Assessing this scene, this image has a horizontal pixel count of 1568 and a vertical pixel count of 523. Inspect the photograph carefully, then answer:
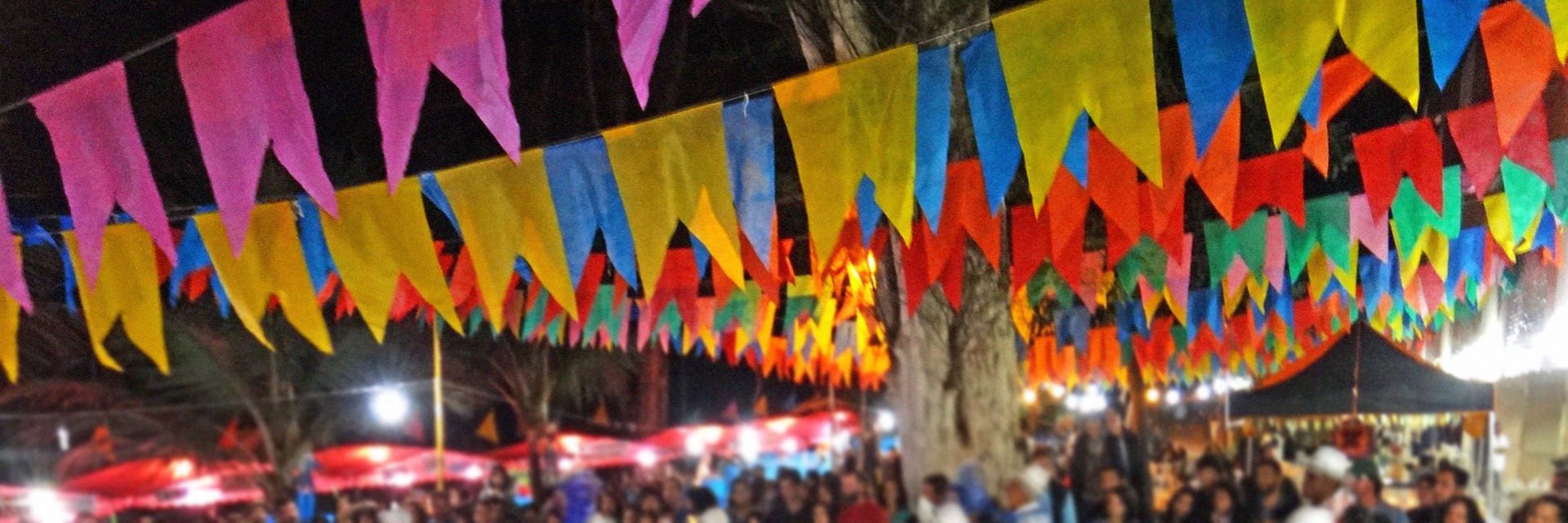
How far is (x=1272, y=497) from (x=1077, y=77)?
455 cm

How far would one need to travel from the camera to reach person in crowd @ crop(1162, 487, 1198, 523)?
662cm

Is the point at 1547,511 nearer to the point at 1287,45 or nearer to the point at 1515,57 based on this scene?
the point at 1515,57

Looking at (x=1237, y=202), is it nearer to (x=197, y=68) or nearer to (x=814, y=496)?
(x=814, y=496)

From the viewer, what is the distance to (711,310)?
9.88 meters

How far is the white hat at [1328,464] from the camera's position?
6359 mm

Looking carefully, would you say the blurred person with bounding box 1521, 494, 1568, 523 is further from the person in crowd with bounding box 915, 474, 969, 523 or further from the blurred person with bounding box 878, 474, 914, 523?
the blurred person with bounding box 878, 474, 914, 523

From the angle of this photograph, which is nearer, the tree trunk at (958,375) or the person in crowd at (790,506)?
the tree trunk at (958,375)

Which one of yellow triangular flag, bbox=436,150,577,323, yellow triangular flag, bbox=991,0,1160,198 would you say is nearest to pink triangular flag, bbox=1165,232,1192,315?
yellow triangular flag, bbox=991,0,1160,198

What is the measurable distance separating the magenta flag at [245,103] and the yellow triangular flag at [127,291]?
5.37 feet

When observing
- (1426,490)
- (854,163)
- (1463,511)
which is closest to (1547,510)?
(1463,511)

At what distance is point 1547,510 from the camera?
5.12m

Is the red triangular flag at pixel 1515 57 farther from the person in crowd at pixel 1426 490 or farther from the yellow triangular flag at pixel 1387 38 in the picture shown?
the person in crowd at pixel 1426 490

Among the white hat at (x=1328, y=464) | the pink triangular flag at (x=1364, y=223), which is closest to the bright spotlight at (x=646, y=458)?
the white hat at (x=1328, y=464)

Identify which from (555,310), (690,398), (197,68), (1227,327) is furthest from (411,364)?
(197,68)
